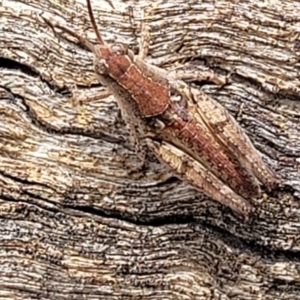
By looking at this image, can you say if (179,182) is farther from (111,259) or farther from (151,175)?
(111,259)

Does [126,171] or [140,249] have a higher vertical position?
[126,171]

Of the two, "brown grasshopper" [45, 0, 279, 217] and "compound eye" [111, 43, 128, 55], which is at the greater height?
"compound eye" [111, 43, 128, 55]

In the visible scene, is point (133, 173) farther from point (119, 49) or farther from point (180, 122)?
point (119, 49)

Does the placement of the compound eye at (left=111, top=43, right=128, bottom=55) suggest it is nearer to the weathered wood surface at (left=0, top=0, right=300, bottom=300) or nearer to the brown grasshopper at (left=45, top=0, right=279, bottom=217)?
the brown grasshopper at (left=45, top=0, right=279, bottom=217)


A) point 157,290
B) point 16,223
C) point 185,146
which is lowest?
point 157,290

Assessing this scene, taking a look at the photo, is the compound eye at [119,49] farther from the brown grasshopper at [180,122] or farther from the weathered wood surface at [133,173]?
the weathered wood surface at [133,173]

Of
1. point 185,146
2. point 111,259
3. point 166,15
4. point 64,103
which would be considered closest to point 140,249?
point 111,259

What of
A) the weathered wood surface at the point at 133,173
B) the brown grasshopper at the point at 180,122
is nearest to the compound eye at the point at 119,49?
the brown grasshopper at the point at 180,122

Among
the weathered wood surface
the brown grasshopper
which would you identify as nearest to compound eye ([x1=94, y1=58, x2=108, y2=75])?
the brown grasshopper
